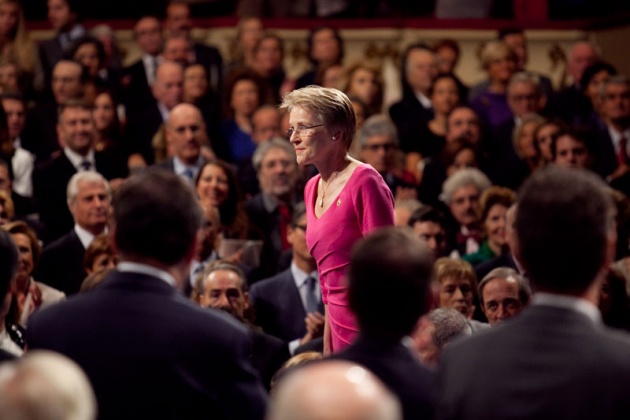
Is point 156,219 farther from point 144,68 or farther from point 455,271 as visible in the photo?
point 144,68

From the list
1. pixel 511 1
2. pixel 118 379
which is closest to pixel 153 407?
pixel 118 379

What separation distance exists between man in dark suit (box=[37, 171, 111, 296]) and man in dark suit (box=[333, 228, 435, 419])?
4365mm

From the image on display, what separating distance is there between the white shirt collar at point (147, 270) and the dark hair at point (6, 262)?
292 millimetres

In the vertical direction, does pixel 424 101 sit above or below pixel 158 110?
above

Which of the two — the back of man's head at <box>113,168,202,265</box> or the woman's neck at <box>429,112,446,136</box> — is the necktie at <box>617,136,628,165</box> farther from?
the back of man's head at <box>113,168,202,265</box>

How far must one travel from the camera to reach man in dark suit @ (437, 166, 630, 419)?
2381mm

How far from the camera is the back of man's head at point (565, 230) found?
250 cm

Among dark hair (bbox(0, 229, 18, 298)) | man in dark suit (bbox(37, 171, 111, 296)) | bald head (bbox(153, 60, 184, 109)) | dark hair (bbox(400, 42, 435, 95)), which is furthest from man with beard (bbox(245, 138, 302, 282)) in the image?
dark hair (bbox(0, 229, 18, 298))

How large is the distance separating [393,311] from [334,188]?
1.73 metres

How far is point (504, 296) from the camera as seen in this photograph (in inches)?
221

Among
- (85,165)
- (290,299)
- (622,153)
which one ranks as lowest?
(290,299)

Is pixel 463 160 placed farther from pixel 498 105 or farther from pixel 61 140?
pixel 61 140

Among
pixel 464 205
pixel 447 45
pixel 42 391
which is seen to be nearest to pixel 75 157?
pixel 464 205

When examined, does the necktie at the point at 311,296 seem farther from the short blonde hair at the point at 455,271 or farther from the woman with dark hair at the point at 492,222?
the woman with dark hair at the point at 492,222
